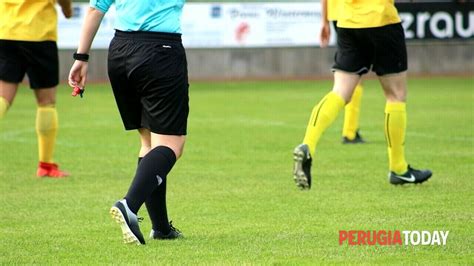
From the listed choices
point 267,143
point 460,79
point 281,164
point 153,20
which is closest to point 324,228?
point 153,20

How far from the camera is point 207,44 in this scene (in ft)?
81.7

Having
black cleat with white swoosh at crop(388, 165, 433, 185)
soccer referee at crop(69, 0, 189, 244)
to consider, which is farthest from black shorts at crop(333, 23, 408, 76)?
soccer referee at crop(69, 0, 189, 244)

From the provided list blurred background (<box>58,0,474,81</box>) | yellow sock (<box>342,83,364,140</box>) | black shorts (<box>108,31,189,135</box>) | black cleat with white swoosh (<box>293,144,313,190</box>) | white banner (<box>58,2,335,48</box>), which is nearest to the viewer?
black shorts (<box>108,31,189,135</box>)

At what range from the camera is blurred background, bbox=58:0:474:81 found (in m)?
24.6

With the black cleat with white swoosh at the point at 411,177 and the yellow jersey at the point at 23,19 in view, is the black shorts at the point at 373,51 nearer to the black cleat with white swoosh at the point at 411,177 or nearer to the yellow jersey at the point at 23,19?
the black cleat with white swoosh at the point at 411,177

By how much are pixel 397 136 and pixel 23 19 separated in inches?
133

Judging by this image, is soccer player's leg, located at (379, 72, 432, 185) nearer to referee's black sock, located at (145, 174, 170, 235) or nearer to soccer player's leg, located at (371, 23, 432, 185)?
soccer player's leg, located at (371, 23, 432, 185)

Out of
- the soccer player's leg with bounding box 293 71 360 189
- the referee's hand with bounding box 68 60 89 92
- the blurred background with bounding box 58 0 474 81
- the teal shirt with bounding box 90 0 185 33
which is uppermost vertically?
the teal shirt with bounding box 90 0 185 33

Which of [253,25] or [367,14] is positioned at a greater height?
[367,14]

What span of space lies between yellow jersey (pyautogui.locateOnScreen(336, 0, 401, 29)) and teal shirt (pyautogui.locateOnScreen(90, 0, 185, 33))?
8.41 ft

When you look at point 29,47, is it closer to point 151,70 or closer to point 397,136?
point 397,136

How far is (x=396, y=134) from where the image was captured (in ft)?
29.4

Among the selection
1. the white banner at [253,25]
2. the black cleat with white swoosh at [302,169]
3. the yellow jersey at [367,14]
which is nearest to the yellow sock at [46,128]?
the yellow jersey at [367,14]

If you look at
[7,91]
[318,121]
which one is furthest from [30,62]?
[318,121]
